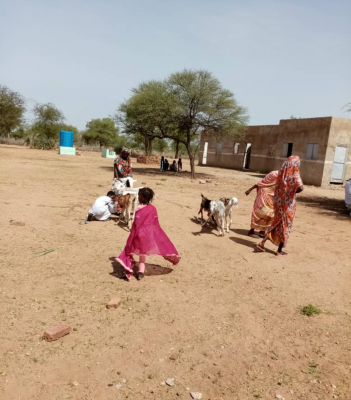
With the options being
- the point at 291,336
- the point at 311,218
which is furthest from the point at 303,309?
the point at 311,218

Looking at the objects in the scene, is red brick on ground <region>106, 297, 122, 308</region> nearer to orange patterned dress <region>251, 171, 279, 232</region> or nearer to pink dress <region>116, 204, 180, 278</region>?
pink dress <region>116, 204, 180, 278</region>

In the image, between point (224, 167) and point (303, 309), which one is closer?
point (303, 309)

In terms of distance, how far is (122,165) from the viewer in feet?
25.7

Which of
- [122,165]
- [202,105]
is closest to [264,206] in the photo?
[122,165]

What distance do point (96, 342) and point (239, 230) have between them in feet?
16.7

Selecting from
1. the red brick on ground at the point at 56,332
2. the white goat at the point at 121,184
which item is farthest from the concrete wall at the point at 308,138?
the red brick on ground at the point at 56,332

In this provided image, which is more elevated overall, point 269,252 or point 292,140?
point 292,140

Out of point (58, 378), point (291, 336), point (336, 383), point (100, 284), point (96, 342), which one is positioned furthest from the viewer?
point (100, 284)

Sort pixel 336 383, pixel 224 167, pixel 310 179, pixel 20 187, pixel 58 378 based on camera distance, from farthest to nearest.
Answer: pixel 224 167 < pixel 310 179 < pixel 20 187 < pixel 336 383 < pixel 58 378

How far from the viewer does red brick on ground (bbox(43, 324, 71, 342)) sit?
3002 mm

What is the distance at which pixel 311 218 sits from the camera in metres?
9.84

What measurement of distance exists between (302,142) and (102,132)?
40.5 metres

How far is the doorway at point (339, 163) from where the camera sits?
19609 millimetres

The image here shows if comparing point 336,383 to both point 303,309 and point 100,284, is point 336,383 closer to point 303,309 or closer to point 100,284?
point 303,309
